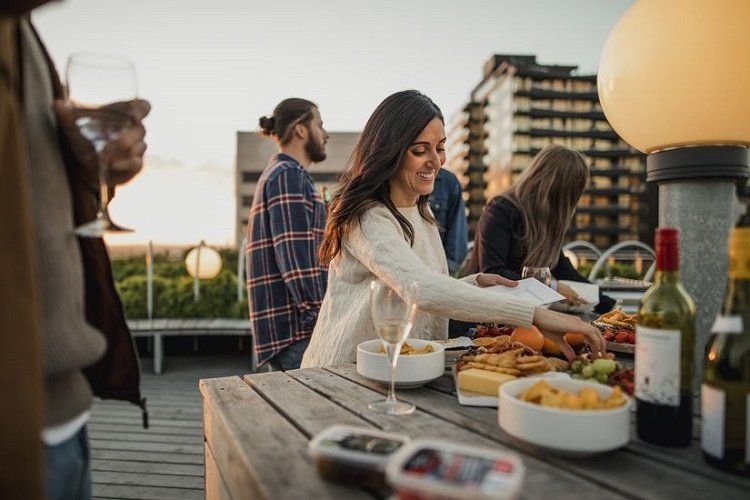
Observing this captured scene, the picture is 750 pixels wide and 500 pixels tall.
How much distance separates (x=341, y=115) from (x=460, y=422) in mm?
12155

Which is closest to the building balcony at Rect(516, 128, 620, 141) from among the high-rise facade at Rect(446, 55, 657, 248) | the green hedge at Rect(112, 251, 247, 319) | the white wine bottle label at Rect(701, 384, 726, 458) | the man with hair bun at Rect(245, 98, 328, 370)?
the high-rise facade at Rect(446, 55, 657, 248)

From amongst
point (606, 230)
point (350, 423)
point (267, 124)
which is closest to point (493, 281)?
point (350, 423)

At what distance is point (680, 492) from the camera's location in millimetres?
741

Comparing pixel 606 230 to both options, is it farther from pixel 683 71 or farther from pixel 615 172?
pixel 683 71

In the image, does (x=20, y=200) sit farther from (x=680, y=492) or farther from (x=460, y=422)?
(x=680, y=492)

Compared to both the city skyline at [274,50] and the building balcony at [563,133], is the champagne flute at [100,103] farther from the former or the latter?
the building balcony at [563,133]

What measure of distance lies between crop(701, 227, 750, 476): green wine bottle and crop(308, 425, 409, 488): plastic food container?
1.59 feet

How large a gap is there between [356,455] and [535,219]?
8.29 feet

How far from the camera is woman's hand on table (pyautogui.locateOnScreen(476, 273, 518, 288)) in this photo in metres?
1.81

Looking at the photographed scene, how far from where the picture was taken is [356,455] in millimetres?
723

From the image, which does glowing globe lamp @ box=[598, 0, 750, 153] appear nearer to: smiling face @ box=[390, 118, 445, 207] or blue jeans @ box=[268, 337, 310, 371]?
smiling face @ box=[390, 118, 445, 207]

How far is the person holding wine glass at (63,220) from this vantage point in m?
0.74

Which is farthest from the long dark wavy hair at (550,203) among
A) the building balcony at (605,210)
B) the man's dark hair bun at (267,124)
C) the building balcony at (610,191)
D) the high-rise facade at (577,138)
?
the building balcony at (610,191)

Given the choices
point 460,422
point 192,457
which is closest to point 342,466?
point 460,422
